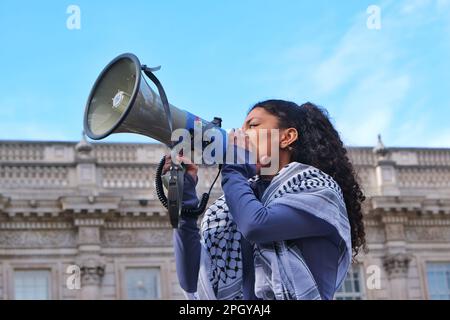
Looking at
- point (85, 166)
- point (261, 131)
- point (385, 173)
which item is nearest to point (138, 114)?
point (261, 131)

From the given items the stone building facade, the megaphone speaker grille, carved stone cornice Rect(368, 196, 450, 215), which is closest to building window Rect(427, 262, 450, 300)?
the stone building facade

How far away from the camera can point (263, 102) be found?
373cm

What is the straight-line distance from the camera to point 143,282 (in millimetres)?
19750

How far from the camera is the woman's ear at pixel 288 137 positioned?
3.63 m

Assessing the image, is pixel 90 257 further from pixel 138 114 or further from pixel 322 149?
pixel 138 114

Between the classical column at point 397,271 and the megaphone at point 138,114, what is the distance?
57.4 ft

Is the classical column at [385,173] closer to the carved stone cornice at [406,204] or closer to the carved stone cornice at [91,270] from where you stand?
the carved stone cornice at [406,204]

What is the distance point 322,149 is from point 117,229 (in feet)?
53.8

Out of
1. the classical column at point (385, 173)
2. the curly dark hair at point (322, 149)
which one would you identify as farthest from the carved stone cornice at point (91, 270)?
the curly dark hair at point (322, 149)

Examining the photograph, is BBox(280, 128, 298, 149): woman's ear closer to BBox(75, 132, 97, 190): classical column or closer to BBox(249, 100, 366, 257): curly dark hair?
BBox(249, 100, 366, 257): curly dark hair

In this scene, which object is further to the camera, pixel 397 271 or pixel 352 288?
pixel 397 271

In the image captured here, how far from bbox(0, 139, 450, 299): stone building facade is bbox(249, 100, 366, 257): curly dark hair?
1546cm
